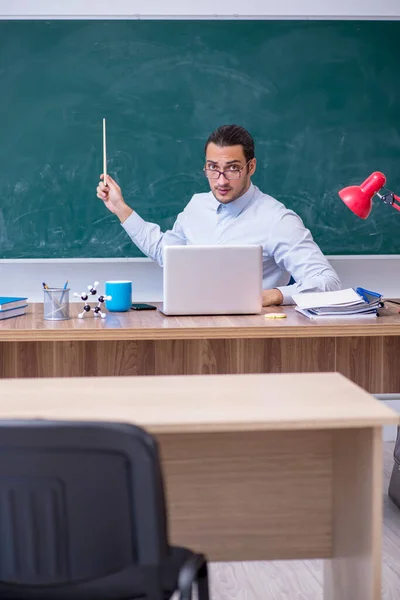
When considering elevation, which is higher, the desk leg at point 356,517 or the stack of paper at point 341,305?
the stack of paper at point 341,305

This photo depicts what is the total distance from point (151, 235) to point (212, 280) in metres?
1.21

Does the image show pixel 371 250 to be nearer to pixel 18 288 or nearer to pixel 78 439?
pixel 18 288

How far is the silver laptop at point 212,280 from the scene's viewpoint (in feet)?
8.97

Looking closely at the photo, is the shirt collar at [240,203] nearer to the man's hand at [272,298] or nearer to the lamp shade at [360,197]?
the man's hand at [272,298]

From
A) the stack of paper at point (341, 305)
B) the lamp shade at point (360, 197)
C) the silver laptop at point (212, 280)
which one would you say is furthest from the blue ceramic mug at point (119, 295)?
the lamp shade at point (360, 197)

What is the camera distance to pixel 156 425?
1372 mm

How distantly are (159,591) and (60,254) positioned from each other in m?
3.20

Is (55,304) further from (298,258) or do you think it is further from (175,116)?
(175,116)

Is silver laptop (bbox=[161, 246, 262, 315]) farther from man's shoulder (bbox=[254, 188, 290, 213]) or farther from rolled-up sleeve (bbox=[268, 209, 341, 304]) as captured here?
man's shoulder (bbox=[254, 188, 290, 213])

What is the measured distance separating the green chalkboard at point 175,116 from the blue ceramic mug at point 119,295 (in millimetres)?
1184

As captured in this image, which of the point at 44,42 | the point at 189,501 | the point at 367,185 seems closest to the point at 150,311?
the point at 367,185

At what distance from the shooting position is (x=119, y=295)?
3.01 m

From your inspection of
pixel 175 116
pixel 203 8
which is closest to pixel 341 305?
pixel 175 116

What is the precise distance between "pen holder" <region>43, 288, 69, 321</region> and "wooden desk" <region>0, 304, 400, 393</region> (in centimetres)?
5
